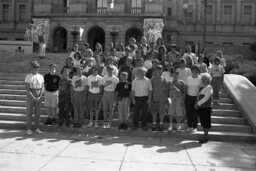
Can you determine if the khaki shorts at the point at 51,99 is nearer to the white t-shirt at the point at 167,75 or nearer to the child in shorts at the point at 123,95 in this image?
the child in shorts at the point at 123,95

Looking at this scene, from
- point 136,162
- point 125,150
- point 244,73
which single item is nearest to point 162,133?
point 125,150

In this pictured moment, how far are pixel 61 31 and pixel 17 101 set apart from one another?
A: 27.4m

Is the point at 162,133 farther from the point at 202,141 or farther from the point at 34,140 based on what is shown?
the point at 34,140

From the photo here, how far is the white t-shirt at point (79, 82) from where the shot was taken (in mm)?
9375

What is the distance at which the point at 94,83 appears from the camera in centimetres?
938

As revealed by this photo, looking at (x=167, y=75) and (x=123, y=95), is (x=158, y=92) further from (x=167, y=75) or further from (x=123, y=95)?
(x=123, y=95)

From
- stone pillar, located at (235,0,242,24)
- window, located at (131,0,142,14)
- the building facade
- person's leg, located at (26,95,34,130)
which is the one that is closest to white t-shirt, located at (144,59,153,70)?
person's leg, located at (26,95,34,130)

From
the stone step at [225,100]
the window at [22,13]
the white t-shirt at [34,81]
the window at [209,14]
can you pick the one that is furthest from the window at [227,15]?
the white t-shirt at [34,81]

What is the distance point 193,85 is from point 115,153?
3.14 m

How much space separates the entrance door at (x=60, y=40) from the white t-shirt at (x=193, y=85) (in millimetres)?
29464

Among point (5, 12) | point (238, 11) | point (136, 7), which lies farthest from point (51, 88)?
point (5, 12)

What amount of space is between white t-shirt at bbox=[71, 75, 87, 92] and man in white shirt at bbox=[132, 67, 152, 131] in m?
1.56

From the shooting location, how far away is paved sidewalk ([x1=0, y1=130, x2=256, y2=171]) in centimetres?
647

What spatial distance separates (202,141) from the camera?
863 cm
